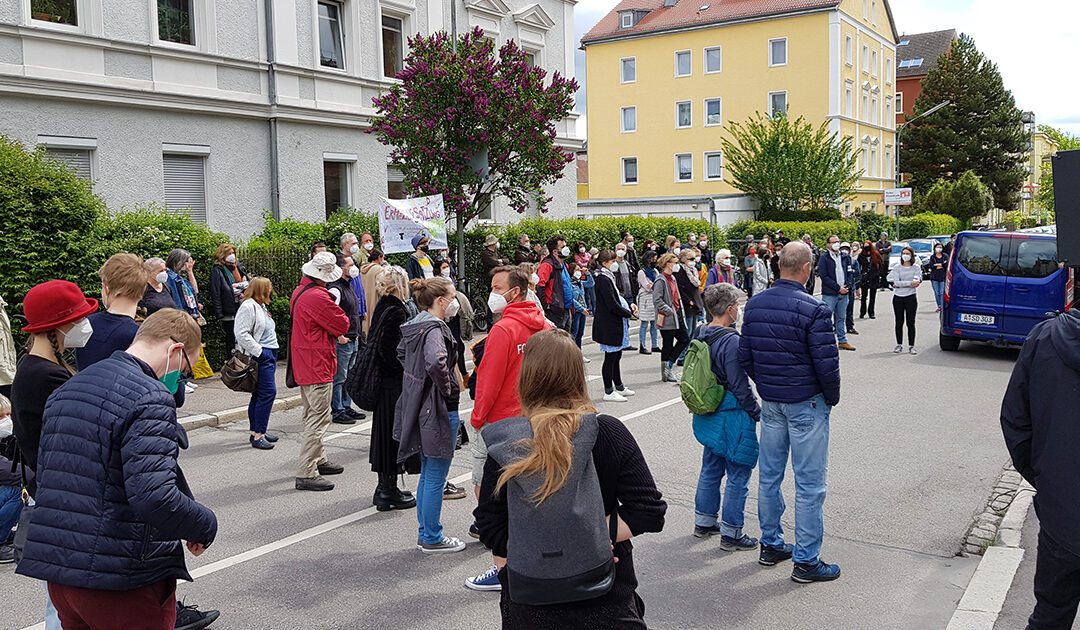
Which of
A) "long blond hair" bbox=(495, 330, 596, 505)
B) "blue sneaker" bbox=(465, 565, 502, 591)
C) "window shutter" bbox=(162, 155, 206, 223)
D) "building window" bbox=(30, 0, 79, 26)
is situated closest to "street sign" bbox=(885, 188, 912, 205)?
"window shutter" bbox=(162, 155, 206, 223)

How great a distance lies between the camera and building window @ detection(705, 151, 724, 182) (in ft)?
183

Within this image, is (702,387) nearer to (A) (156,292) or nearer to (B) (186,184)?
(A) (156,292)

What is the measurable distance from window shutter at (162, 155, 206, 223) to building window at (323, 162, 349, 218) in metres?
3.27

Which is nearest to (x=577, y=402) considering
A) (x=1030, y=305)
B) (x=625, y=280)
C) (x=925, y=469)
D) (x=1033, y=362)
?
(x=1033, y=362)

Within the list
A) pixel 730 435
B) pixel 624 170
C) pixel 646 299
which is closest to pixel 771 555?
pixel 730 435

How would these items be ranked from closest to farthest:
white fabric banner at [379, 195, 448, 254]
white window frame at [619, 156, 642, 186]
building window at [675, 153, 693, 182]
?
A: white fabric banner at [379, 195, 448, 254]
building window at [675, 153, 693, 182]
white window frame at [619, 156, 642, 186]

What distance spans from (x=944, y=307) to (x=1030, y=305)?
1402mm

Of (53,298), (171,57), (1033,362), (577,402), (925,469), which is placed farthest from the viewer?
(171,57)

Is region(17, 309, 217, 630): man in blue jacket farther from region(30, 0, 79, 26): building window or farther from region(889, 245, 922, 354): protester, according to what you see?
region(30, 0, 79, 26): building window

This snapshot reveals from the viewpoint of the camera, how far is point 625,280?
1532 cm

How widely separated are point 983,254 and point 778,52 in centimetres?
4221

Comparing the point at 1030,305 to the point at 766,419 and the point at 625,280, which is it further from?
the point at 766,419

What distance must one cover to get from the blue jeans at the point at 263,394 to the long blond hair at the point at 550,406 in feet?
22.0

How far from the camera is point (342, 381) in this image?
35.7ft
